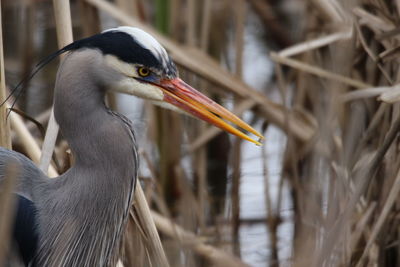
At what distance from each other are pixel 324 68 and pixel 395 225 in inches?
28.5

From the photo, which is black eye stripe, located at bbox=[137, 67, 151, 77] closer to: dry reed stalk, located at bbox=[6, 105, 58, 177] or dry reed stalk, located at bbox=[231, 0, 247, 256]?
dry reed stalk, located at bbox=[6, 105, 58, 177]

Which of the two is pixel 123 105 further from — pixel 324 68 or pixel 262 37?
pixel 324 68

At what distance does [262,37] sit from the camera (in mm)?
5637

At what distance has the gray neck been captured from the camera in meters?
2.12

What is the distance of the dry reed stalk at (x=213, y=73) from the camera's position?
10.8 ft

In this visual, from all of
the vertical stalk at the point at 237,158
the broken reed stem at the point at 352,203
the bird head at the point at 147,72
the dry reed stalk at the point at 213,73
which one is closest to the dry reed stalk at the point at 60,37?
the bird head at the point at 147,72

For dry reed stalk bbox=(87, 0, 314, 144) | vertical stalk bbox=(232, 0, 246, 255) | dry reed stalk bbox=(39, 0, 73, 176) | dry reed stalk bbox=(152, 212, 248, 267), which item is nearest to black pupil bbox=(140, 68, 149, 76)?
dry reed stalk bbox=(39, 0, 73, 176)

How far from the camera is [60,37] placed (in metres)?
2.35

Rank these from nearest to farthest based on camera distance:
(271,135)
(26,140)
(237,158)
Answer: (26,140) → (237,158) → (271,135)

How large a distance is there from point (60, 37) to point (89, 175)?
389mm

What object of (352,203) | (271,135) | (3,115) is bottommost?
(352,203)

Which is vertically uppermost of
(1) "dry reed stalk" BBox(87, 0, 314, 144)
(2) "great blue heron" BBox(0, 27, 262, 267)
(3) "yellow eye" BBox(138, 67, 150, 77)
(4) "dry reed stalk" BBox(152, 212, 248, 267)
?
(1) "dry reed stalk" BBox(87, 0, 314, 144)

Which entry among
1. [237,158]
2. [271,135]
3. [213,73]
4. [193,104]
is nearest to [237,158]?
[237,158]

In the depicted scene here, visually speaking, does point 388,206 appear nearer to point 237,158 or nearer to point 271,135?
point 237,158
